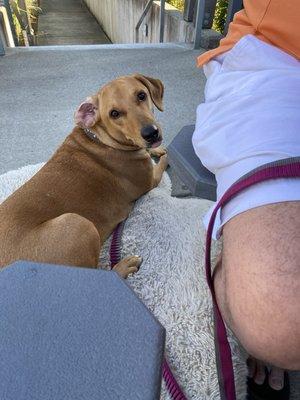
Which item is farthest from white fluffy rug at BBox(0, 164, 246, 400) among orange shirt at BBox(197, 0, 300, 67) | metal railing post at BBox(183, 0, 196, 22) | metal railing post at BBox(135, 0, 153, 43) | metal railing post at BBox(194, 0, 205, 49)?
metal railing post at BBox(135, 0, 153, 43)

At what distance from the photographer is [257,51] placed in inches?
39.6

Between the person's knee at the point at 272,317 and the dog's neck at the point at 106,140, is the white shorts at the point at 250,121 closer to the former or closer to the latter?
the person's knee at the point at 272,317

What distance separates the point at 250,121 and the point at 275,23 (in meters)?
0.32

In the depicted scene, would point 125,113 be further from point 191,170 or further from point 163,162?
point 191,170

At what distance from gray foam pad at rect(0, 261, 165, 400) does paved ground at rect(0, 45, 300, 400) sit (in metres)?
2.02

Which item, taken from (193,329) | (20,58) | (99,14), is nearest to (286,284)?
(193,329)

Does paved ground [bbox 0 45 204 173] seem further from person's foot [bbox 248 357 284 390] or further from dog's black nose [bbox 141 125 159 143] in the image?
person's foot [bbox 248 357 284 390]

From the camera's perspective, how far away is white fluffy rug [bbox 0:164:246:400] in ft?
3.65

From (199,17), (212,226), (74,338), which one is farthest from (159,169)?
(199,17)

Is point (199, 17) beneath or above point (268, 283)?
beneath

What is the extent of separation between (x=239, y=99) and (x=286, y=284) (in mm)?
478

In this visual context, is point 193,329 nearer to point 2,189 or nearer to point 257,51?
point 257,51

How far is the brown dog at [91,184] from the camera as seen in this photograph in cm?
137

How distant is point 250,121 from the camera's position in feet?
2.86
